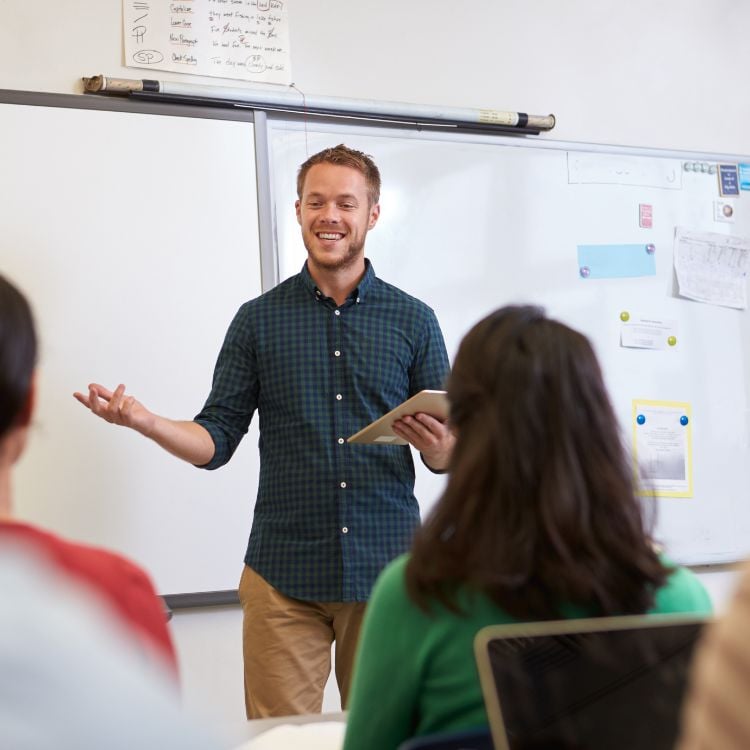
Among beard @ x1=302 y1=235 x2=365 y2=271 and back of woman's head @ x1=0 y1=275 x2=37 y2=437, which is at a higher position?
beard @ x1=302 y1=235 x2=365 y2=271

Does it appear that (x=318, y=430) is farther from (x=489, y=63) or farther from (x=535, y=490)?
(x=489, y=63)

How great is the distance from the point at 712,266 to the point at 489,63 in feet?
3.49

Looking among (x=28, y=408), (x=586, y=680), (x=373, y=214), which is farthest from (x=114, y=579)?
(x=373, y=214)

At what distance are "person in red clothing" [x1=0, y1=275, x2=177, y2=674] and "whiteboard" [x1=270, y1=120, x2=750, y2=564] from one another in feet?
7.45

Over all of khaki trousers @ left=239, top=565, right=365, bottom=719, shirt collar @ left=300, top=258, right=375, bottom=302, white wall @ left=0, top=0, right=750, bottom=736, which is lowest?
khaki trousers @ left=239, top=565, right=365, bottom=719

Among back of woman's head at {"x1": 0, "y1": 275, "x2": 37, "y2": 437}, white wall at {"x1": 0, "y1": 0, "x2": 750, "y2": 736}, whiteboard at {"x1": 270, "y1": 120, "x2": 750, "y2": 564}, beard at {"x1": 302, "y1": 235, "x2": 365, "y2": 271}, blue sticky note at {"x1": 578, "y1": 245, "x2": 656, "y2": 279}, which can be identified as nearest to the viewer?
back of woman's head at {"x1": 0, "y1": 275, "x2": 37, "y2": 437}

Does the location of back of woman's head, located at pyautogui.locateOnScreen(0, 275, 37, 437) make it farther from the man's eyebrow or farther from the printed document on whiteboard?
the printed document on whiteboard

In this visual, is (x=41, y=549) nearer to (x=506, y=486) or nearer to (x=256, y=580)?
(x=506, y=486)

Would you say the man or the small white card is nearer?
the man

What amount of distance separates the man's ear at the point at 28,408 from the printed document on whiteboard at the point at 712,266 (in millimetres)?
3114

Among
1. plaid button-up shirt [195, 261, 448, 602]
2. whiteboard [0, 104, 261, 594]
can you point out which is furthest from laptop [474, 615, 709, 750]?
whiteboard [0, 104, 261, 594]

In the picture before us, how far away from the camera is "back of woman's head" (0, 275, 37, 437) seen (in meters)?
0.85

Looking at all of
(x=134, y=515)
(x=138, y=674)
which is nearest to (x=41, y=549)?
(x=138, y=674)

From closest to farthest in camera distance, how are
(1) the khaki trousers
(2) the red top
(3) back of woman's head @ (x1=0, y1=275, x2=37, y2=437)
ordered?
(2) the red top
(3) back of woman's head @ (x1=0, y1=275, x2=37, y2=437)
(1) the khaki trousers
